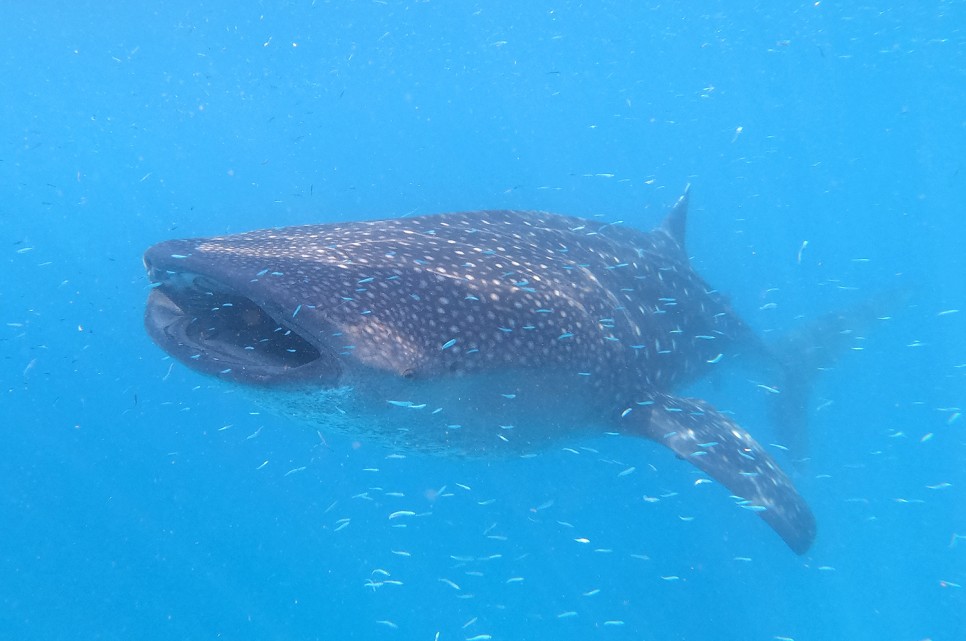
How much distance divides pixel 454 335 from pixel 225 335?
52.8 inches

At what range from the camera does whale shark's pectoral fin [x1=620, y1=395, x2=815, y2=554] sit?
5.40 m

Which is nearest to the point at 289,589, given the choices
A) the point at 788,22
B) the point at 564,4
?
the point at 564,4

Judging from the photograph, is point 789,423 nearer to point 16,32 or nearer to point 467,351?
point 467,351

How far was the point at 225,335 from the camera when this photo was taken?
3422 millimetres

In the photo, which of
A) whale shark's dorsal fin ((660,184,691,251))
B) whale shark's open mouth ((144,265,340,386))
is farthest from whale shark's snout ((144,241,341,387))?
whale shark's dorsal fin ((660,184,691,251))

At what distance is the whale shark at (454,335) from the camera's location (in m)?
2.96

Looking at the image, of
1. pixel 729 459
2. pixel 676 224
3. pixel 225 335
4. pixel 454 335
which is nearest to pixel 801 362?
pixel 676 224

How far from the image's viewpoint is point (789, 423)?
11.3m

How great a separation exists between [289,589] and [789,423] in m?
11.3

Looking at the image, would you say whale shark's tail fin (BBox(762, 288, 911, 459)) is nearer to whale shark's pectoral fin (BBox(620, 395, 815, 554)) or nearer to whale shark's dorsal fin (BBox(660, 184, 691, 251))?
whale shark's dorsal fin (BBox(660, 184, 691, 251))

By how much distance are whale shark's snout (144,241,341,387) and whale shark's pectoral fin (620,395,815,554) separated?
10.7ft

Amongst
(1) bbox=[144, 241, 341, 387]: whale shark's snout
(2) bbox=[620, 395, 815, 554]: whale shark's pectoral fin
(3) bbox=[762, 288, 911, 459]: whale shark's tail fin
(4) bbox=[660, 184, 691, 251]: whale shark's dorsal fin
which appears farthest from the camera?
(3) bbox=[762, 288, 911, 459]: whale shark's tail fin

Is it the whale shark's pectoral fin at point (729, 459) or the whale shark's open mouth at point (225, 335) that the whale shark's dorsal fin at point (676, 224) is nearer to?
the whale shark's pectoral fin at point (729, 459)

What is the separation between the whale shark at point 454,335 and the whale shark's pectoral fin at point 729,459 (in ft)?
0.06
